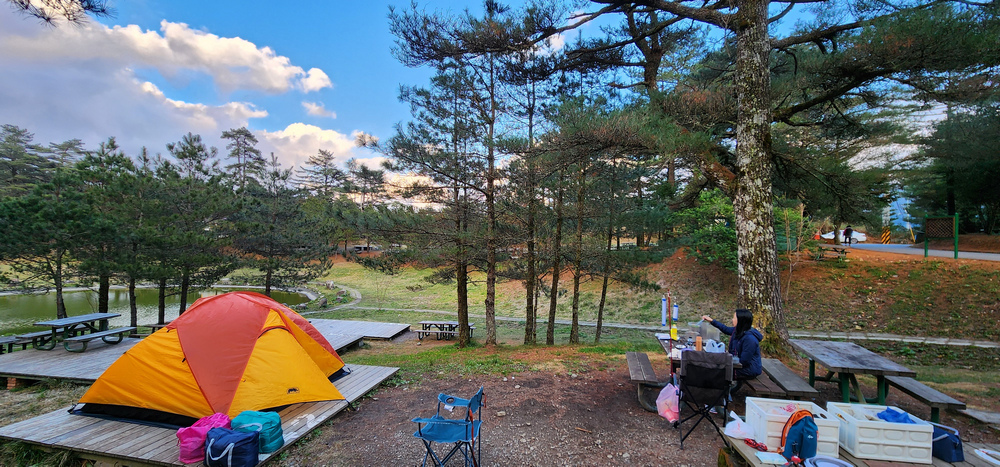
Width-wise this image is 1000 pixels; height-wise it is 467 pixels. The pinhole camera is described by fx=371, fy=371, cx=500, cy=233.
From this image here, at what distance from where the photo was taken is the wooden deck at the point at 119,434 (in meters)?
3.71

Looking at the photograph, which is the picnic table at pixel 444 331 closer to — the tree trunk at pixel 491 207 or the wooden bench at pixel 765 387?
the tree trunk at pixel 491 207

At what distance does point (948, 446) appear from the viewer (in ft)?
8.47

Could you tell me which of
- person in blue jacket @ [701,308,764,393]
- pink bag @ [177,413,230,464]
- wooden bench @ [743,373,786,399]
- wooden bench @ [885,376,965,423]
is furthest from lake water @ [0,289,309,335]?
wooden bench @ [885,376,965,423]

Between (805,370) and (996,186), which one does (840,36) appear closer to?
(805,370)

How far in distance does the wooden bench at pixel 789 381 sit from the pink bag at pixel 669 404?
1082 millimetres

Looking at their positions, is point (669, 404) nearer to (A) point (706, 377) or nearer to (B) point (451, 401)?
(A) point (706, 377)

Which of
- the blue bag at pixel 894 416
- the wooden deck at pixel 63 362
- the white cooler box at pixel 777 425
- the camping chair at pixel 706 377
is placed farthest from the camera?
the wooden deck at pixel 63 362

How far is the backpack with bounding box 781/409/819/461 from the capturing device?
258 cm

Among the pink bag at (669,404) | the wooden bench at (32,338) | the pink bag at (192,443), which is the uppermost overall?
the pink bag at (669,404)

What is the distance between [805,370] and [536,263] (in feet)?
21.4

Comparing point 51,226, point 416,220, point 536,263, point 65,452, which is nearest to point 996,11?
point 536,263

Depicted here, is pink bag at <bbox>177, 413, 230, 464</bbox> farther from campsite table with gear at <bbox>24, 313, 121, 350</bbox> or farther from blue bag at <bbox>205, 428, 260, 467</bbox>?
campsite table with gear at <bbox>24, 313, 121, 350</bbox>

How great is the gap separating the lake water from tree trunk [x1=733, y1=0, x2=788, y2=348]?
17419 millimetres

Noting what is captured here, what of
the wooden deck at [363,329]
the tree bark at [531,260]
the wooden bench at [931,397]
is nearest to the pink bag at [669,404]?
the wooden bench at [931,397]
